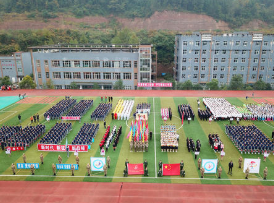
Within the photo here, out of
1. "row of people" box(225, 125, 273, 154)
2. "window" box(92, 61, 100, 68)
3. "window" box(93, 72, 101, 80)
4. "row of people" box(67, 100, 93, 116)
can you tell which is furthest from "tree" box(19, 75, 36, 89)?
"row of people" box(225, 125, 273, 154)

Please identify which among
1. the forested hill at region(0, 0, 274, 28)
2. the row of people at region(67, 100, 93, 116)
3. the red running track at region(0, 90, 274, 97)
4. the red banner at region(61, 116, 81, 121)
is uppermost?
the forested hill at region(0, 0, 274, 28)

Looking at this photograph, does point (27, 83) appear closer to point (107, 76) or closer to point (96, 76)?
point (96, 76)

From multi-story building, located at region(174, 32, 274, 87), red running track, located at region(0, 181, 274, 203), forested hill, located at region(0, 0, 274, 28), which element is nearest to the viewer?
red running track, located at region(0, 181, 274, 203)

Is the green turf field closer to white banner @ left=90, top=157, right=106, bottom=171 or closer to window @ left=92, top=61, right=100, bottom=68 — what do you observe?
white banner @ left=90, top=157, right=106, bottom=171

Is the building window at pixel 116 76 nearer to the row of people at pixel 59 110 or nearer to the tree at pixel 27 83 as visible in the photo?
the tree at pixel 27 83

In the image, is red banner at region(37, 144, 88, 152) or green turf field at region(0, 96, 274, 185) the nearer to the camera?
green turf field at region(0, 96, 274, 185)

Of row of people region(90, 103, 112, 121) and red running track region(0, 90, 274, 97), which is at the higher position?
row of people region(90, 103, 112, 121)

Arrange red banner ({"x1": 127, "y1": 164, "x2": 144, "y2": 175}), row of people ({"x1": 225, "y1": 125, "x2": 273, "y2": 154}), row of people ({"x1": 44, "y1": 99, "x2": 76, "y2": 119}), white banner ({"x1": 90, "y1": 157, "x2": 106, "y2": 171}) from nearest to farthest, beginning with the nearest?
1. white banner ({"x1": 90, "y1": 157, "x2": 106, "y2": 171})
2. red banner ({"x1": 127, "y1": 164, "x2": 144, "y2": 175})
3. row of people ({"x1": 225, "y1": 125, "x2": 273, "y2": 154})
4. row of people ({"x1": 44, "y1": 99, "x2": 76, "y2": 119})
